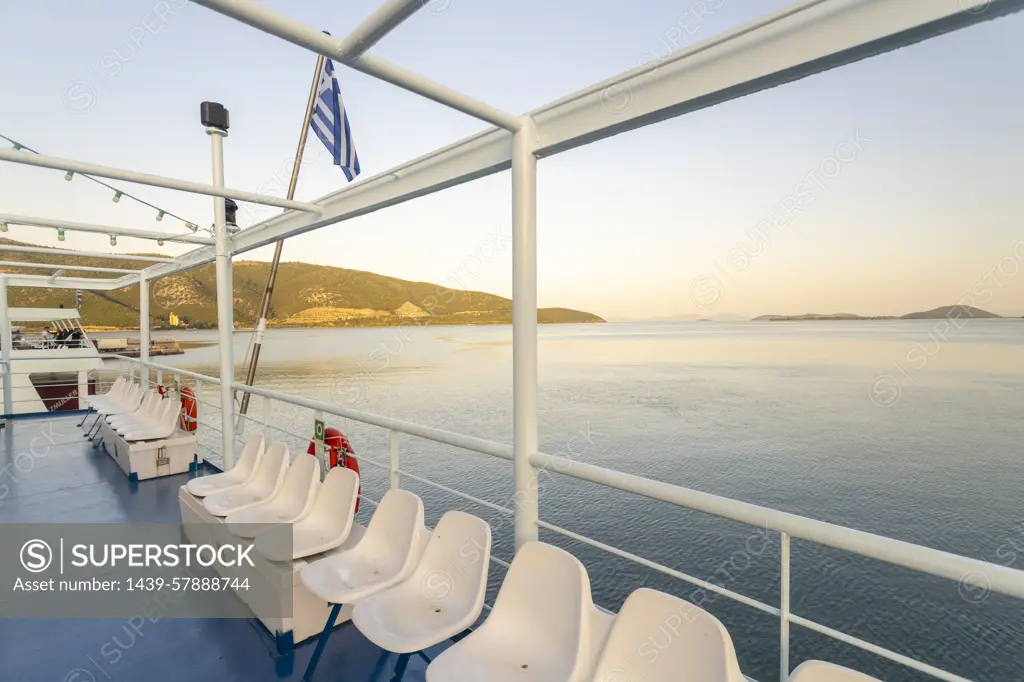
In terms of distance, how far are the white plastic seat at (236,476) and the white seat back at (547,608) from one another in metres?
2.13

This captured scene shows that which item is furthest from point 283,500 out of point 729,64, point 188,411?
point 188,411

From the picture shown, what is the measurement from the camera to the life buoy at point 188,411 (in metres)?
4.89

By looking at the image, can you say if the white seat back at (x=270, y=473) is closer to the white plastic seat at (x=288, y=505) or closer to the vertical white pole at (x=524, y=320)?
the white plastic seat at (x=288, y=505)

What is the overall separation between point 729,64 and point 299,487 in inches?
106

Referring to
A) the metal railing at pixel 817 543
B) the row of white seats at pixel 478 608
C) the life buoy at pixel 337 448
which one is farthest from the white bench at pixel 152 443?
the metal railing at pixel 817 543

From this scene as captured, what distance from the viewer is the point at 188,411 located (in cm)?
505

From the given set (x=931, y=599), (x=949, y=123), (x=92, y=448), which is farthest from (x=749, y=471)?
(x=92, y=448)

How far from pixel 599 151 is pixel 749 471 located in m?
18.0

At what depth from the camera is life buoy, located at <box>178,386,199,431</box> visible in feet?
16.0

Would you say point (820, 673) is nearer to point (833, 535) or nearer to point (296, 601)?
point (833, 535)

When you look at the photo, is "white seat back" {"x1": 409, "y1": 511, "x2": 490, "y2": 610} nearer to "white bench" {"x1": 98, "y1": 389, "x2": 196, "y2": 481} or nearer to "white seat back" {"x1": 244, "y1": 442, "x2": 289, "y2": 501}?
"white seat back" {"x1": 244, "y1": 442, "x2": 289, "y2": 501}

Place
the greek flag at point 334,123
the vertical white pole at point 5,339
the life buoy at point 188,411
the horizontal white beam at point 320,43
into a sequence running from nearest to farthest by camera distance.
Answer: the horizontal white beam at point 320,43, the greek flag at point 334,123, the life buoy at point 188,411, the vertical white pole at point 5,339

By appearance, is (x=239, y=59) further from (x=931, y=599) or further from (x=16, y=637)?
(x=931, y=599)

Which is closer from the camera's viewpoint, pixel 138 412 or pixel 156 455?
pixel 156 455
